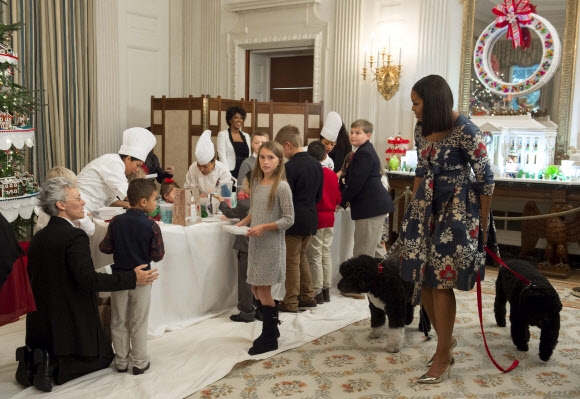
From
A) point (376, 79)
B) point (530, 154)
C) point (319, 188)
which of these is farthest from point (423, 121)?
point (376, 79)

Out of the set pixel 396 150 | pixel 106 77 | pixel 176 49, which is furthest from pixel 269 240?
pixel 176 49

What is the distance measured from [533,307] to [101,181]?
2.91 m

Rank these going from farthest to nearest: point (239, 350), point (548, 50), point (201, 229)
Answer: point (548, 50)
point (201, 229)
point (239, 350)

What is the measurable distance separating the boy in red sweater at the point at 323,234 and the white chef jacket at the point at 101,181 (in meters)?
1.43

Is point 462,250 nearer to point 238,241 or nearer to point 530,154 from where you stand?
point 238,241

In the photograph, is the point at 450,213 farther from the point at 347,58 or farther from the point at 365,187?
the point at 347,58

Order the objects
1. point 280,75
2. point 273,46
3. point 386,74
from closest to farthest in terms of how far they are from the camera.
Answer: point 386,74, point 273,46, point 280,75

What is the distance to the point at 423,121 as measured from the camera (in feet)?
9.85

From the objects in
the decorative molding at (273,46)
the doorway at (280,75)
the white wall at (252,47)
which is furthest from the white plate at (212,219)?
the doorway at (280,75)

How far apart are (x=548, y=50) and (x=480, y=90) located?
2.70 feet

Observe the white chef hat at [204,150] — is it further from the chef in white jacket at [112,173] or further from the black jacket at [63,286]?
the black jacket at [63,286]

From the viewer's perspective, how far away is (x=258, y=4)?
8.24 m

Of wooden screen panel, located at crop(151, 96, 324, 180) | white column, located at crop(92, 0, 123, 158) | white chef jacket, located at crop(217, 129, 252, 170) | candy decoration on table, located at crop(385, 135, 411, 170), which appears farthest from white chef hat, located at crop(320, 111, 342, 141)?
white column, located at crop(92, 0, 123, 158)

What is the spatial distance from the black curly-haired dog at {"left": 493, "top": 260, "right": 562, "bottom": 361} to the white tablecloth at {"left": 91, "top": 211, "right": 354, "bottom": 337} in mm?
1953
